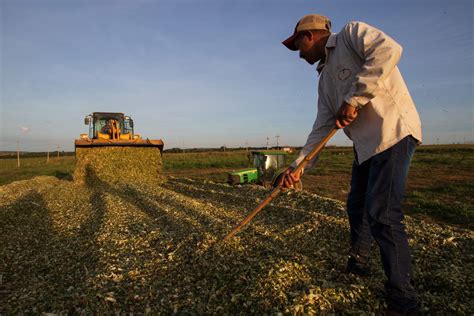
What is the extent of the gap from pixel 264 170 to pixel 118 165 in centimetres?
791

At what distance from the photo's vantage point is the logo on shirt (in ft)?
9.23

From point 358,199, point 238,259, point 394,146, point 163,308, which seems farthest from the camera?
point 238,259

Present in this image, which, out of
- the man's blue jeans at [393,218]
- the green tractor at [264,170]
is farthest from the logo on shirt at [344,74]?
the green tractor at [264,170]

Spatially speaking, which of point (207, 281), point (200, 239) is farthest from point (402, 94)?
point (200, 239)

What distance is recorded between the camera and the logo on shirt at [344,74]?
9.23ft

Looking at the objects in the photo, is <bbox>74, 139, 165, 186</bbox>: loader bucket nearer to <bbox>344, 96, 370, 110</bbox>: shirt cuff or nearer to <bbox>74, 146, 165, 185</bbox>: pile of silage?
<bbox>74, 146, 165, 185</bbox>: pile of silage

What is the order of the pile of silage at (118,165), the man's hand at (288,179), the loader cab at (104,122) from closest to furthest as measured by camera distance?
the man's hand at (288,179) → the pile of silage at (118,165) → the loader cab at (104,122)

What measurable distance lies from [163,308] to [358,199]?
87.7 inches

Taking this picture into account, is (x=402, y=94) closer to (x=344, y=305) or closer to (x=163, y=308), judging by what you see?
(x=344, y=305)

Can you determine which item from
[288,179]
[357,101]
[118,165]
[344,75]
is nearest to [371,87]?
[357,101]

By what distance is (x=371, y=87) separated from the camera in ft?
8.13

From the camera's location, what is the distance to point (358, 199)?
10.9 feet

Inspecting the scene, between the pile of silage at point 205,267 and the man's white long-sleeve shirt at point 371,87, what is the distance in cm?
149

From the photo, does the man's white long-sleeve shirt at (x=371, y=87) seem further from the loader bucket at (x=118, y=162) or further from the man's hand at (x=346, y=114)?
the loader bucket at (x=118, y=162)
